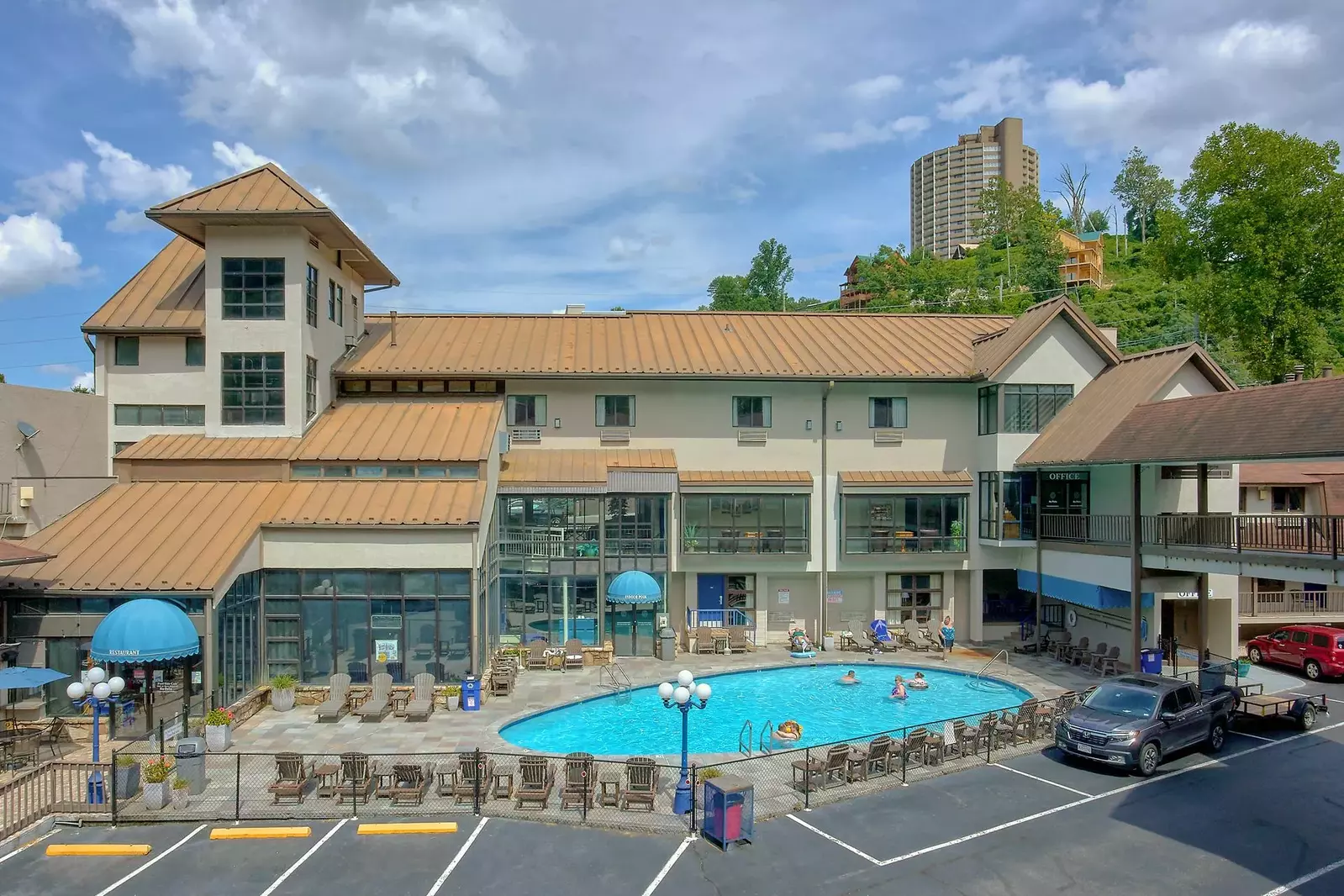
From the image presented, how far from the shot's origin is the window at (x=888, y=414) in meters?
33.6

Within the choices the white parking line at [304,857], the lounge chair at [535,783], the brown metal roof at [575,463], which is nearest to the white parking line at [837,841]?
the lounge chair at [535,783]

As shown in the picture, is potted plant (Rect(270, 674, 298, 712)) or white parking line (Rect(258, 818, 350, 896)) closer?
white parking line (Rect(258, 818, 350, 896))

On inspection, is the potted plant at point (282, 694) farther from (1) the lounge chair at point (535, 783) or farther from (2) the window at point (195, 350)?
(2) the window at point (195, 350)

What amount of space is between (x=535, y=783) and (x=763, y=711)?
948 cm

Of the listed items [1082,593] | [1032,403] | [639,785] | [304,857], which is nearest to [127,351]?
[304,857]

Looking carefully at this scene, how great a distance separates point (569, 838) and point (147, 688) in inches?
515

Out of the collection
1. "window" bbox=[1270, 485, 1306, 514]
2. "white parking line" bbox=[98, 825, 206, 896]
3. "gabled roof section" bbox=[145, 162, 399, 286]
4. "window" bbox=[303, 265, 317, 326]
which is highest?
"gabled roof section" bbox=[145, 162, 399, 286]

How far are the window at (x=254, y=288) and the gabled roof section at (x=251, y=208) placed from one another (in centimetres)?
130

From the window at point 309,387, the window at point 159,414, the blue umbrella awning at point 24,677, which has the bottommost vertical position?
the blue umbrella awning at point 24,677

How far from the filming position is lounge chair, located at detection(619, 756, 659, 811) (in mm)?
16828

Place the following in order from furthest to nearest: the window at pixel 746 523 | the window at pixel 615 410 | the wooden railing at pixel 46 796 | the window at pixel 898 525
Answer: the window at pixel 615 410, the window at pixel 898 525, the window at pixel 746 523, the wooden railing at pixel 46 796

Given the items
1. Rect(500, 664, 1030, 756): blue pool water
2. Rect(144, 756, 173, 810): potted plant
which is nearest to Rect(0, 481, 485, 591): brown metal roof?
Rect(144, 756, 173, 810): potted plant

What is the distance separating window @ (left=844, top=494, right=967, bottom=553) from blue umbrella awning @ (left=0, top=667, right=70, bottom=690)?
24.5m

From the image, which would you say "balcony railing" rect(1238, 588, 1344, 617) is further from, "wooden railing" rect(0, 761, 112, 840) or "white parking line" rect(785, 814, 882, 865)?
"wooden railing" rect(0, 761, 112, 840)
